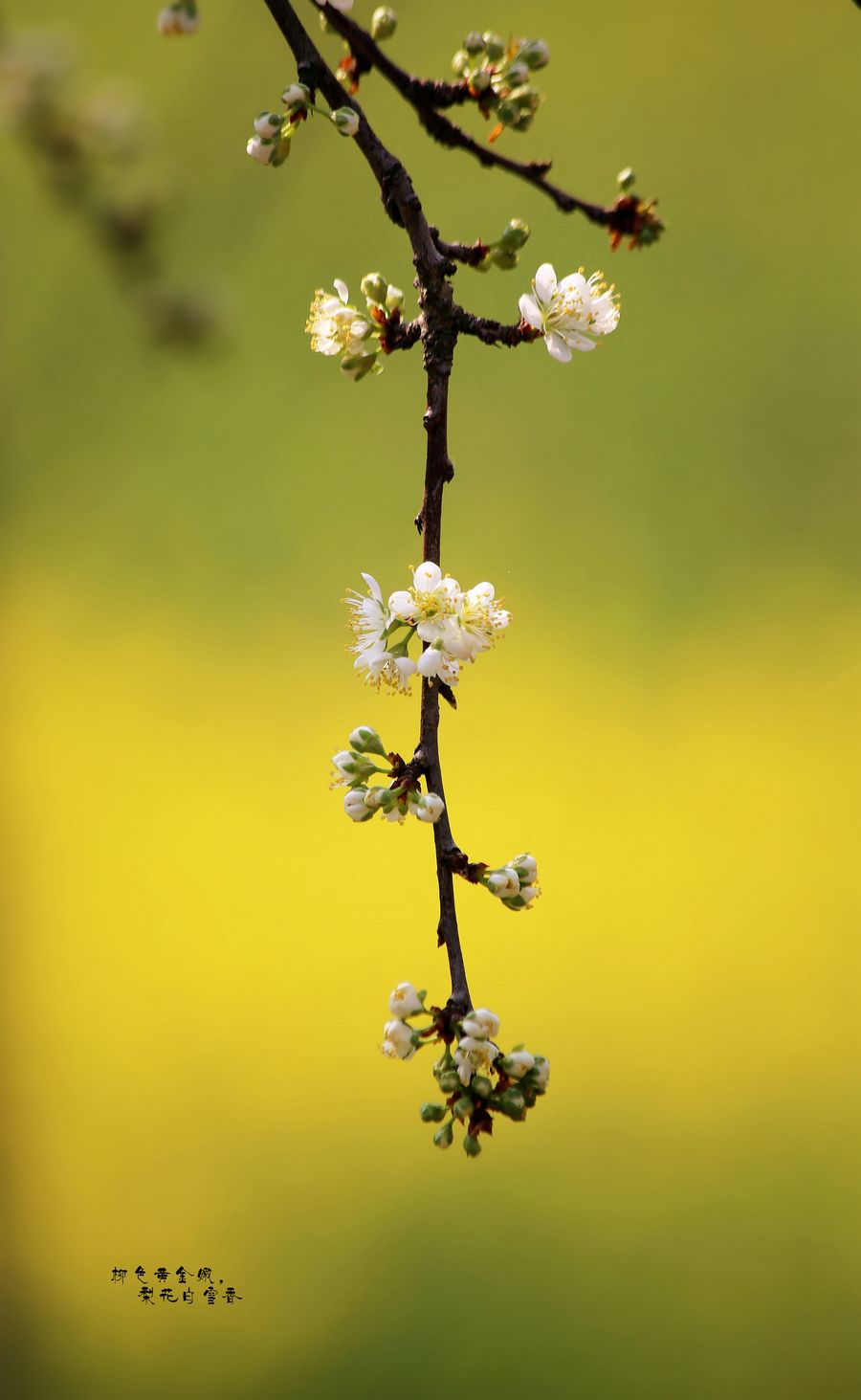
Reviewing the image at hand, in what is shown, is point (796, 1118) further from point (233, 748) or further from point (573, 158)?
point (573, 158)

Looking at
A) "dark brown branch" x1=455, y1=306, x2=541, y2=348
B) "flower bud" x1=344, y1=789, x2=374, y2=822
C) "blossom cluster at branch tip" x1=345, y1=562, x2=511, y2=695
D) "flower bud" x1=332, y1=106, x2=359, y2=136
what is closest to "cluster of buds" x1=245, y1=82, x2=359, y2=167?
"flower bud" x1=332, y1=106, x2=359, y2=136

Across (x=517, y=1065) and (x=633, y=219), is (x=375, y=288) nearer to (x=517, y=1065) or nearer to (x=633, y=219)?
(x=633, y=219)

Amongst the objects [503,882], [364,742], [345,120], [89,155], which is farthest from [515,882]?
[89,155]

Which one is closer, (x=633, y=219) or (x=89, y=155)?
(x=633, y=219)

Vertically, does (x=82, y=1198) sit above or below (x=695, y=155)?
below

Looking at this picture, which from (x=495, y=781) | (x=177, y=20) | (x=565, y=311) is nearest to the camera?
(x=177, y=20)

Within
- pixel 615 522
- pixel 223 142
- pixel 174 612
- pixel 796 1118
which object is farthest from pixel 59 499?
pixel 796 1118

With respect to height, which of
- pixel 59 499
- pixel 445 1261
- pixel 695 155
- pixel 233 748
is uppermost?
pixel 695 155

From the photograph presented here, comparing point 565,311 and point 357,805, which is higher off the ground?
point 565,311

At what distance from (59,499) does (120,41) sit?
0.48 metres

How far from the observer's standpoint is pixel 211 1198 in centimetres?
119

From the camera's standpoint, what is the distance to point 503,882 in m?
0.59

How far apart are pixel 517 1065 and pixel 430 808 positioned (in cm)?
14

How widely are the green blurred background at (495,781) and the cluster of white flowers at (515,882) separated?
544 millimetres
